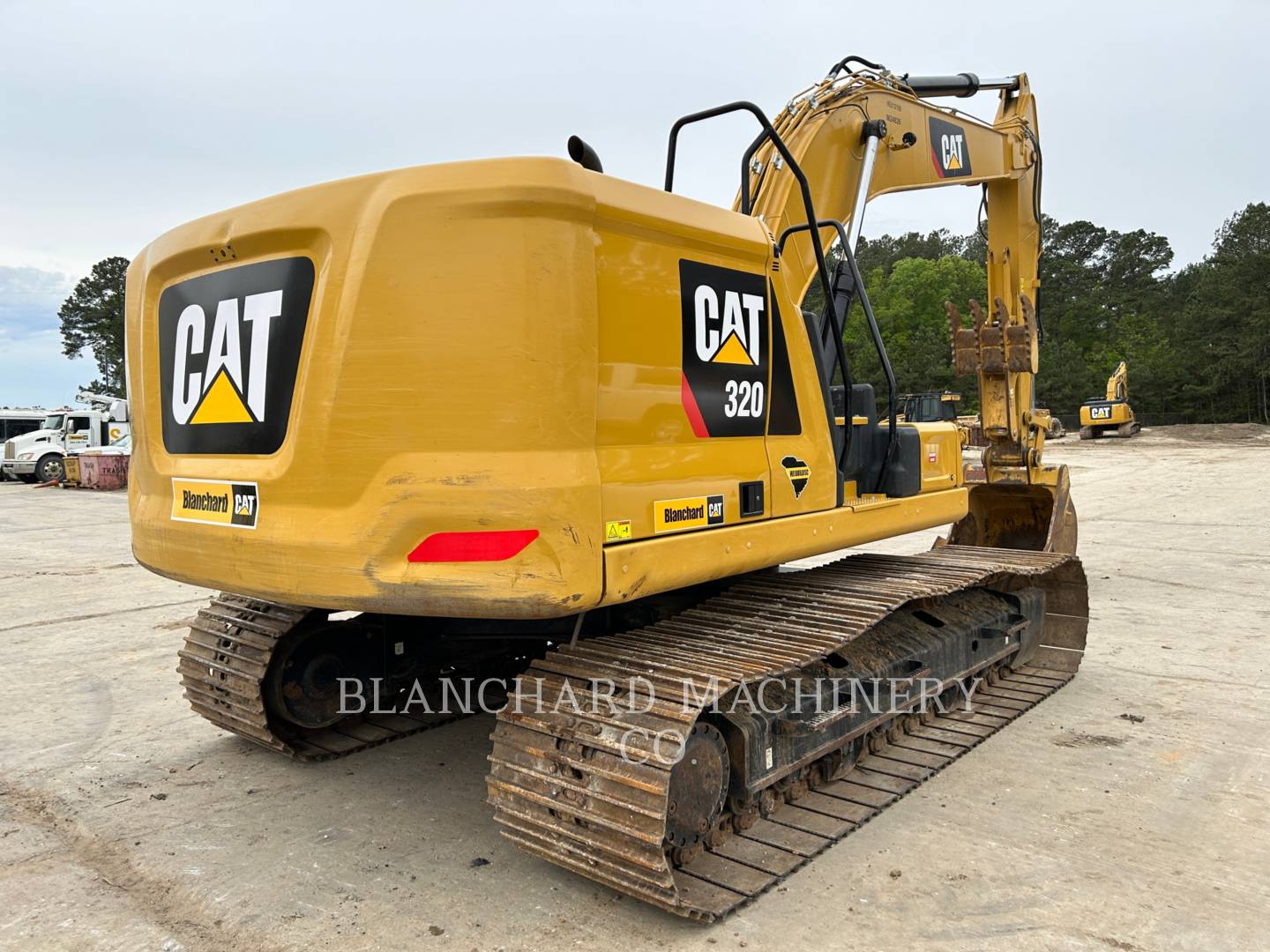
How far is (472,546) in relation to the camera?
116 inches

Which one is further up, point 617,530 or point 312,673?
point 617,530

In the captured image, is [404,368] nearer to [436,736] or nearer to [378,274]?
[378,274]

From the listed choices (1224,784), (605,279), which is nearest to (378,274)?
(605,279)

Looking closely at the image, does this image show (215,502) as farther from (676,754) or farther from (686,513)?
(676,754)

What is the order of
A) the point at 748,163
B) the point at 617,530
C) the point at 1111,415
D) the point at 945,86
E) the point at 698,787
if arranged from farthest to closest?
the point at 1111,415
the point at 945,86
the point at 748,163
the point at 698,787
the point at 617,530

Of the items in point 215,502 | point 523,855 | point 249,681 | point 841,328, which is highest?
point 841,328

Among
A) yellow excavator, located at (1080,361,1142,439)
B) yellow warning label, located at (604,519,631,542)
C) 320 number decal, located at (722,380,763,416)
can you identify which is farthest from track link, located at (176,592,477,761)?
yellow excavator, located at (1080,361,1142,439)

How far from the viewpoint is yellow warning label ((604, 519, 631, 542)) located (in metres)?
3.06

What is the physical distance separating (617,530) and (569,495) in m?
0.24

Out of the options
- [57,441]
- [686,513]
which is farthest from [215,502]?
[57,441]

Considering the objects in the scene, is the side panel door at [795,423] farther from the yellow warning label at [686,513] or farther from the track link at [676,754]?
the track link at [676,754]

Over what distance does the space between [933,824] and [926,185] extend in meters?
4.54

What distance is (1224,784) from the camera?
4223mm

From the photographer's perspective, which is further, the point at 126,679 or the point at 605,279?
the point at 126,679
